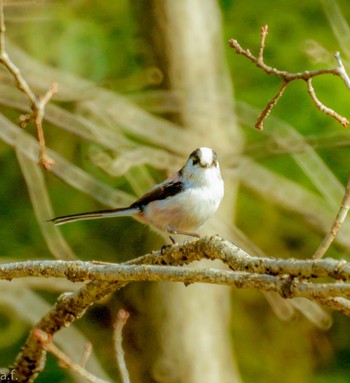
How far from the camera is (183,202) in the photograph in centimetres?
373

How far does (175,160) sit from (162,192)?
1.49 meters

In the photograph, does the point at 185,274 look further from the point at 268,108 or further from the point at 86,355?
the point at 86,355

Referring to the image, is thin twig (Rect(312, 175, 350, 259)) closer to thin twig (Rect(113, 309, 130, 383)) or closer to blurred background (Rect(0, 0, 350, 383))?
thin twig (Rect(113, 309, 130, 383))

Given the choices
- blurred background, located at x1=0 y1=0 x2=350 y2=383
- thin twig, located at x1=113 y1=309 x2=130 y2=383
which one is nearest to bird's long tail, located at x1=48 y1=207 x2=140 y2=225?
thin twig, located at x1=113 y1=309 x2=130 y2=383

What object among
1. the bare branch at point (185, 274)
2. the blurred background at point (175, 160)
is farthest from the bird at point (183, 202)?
the blurred background at point (175, 160)

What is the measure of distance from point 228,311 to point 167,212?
247 centimetres

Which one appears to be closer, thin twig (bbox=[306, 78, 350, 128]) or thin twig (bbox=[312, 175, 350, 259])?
thin twig (bbox=[312, 175, 350, 259])

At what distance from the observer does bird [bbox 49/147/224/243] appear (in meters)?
3.69

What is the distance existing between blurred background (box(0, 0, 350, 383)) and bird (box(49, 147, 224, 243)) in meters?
1.05

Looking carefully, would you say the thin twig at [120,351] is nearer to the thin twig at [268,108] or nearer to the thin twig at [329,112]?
the thin twig at [268,108]

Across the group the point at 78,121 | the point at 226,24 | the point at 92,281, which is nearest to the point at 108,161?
the point at 78,121

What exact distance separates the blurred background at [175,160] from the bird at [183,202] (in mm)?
1046

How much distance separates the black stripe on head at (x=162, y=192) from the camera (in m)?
3.90

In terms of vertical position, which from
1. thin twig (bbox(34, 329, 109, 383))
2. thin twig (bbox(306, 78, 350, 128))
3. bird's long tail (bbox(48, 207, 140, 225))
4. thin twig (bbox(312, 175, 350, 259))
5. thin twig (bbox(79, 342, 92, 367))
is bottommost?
thin twig (bbox(79, 342, 92, 367))
